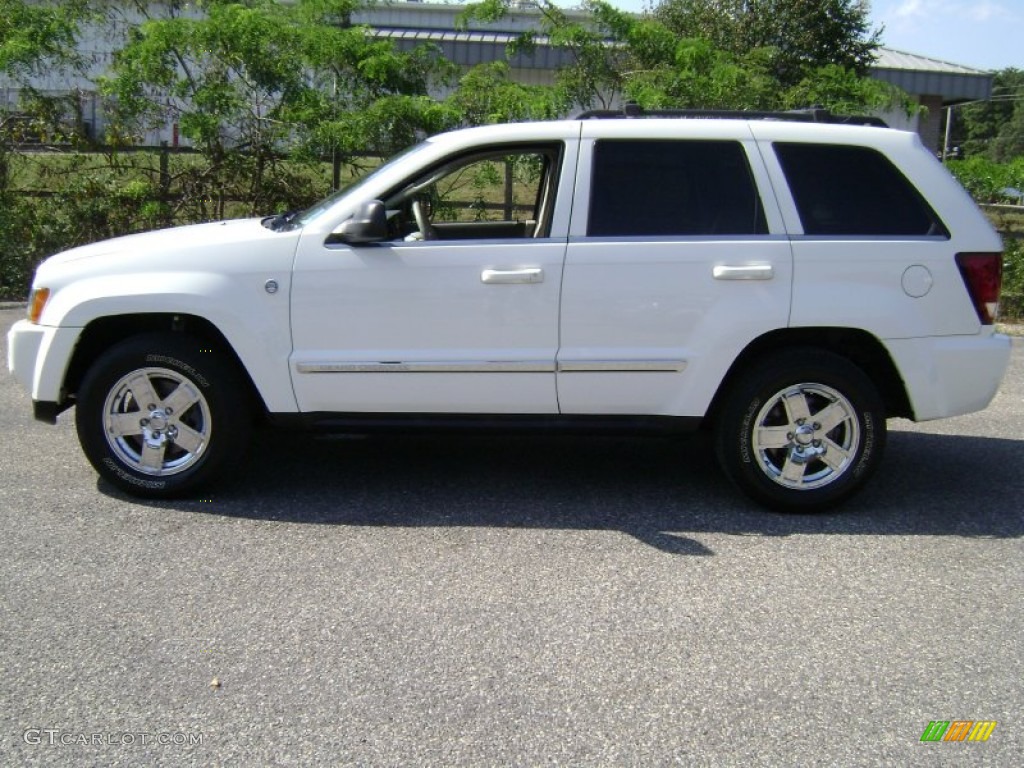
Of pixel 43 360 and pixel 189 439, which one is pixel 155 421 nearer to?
pixel 189 439

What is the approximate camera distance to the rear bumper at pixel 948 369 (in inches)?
206

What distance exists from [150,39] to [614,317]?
A: 8.36 metres

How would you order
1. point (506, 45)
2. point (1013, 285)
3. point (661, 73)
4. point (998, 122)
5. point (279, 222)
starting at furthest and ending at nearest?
point (998, 122) → point (506, 45) → point (1013, 285) → point (661, 73) → point (279, 222)

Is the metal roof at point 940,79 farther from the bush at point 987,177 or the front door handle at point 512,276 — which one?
the front door handle at point 512,276

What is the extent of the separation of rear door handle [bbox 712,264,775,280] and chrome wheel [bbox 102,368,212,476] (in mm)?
2640

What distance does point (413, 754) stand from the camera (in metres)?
3.20

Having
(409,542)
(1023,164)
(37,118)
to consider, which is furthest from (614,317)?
(1023,164)

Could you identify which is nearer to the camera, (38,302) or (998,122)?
(38,302)

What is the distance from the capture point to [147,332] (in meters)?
5.35

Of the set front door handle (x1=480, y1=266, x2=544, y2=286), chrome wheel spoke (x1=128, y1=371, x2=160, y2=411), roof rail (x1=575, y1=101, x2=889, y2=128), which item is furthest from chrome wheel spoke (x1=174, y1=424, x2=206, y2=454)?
roof rail (x1=575, y1=101, x2=889, y2=128)

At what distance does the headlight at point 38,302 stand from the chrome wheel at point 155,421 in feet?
1.82

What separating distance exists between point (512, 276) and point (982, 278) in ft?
7.73
